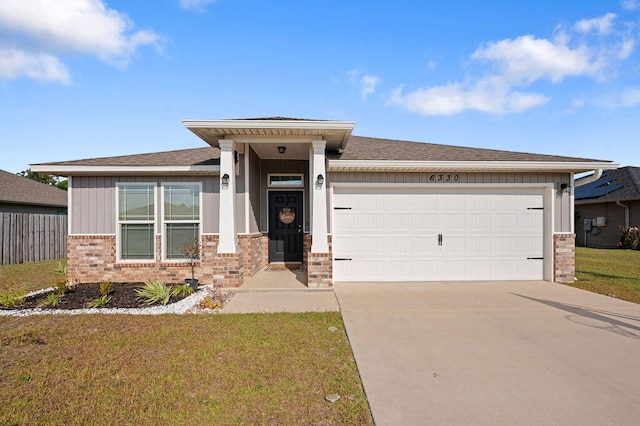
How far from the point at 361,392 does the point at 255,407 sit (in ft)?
2.98

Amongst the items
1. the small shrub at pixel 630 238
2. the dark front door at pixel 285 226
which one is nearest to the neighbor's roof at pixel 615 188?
the small shrub at pixel 630 238

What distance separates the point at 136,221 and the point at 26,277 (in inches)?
159

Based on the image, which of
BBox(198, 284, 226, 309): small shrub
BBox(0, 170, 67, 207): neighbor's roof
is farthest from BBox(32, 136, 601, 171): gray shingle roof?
BBox(0, 170, 67, 207): neighbor's roof

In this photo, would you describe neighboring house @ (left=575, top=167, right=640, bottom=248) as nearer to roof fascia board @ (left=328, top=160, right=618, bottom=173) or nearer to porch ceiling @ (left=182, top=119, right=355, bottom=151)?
roof fascia board @ (left=328, top=160, right=618, bottom=173)

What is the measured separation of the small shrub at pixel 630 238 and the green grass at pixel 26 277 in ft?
75.8

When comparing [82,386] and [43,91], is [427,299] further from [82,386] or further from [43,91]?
[43,91]

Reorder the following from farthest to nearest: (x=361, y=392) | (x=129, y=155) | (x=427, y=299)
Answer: (x=129, y=155)
(x=427, y=299)
(x=361, y=392)

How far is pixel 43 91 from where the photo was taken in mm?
9312

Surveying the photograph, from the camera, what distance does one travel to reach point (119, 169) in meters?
7.37

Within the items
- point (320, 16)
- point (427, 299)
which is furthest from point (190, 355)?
point (320, 16)

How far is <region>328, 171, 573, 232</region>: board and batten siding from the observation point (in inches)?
294

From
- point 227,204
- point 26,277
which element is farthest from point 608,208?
point 26,277

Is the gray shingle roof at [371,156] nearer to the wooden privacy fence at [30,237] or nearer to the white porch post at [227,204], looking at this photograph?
the white porch post at [227,204]

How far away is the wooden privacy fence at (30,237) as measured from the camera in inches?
454
